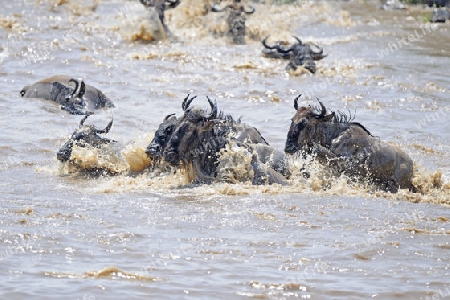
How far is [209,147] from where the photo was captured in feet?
29.3

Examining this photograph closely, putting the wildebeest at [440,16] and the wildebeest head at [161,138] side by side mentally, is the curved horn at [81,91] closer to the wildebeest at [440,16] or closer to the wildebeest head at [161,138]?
the wildebeest head at [161,138]

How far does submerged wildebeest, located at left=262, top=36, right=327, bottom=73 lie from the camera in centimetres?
1852

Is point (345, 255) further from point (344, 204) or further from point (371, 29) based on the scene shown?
point (371, 29)

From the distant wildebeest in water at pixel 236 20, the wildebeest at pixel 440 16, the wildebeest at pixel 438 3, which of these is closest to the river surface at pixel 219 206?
the distant wildebeest in water at pixel 236 20

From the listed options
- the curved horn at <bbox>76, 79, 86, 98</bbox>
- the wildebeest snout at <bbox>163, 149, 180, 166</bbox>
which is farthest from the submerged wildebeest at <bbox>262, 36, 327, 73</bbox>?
the wildebeest snout at <bbox>163, 149, 180, 166</bbox>

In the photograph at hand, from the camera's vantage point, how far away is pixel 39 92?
14.5m

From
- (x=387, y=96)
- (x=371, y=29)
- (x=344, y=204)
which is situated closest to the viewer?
(x=344, y=204)

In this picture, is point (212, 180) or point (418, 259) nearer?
point (418, 259)

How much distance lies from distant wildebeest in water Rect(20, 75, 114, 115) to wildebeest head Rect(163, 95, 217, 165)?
5030 millimetres

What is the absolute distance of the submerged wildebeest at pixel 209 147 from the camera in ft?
28.9

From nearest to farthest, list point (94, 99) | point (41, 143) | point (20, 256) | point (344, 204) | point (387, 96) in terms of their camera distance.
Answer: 1. point (20, 256)
2. point (344, 204)
3. point (41, 143)
4. point (94, 99)
5. point (387, 96)

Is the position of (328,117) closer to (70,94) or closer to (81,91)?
(81,91)

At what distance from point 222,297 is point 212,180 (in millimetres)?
3141

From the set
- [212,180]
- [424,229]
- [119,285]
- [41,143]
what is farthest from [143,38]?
[119,285]
